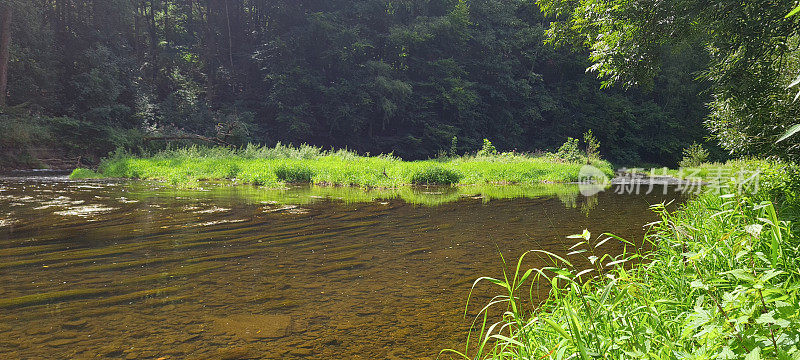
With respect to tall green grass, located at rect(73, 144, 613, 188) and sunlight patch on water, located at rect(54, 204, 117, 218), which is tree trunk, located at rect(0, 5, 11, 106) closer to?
tall green grass, located at rect(73, 144, 613, 188)

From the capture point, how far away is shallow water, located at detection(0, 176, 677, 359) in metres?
2.73

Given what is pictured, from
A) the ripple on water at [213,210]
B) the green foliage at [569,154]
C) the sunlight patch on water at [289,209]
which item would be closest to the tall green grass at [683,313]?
the sunlight patch on water at [289,209]

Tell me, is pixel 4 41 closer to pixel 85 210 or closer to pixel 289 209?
pixel 85 210

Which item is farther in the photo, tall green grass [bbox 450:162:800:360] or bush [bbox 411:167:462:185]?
bush [bbox 411:167:462:185]

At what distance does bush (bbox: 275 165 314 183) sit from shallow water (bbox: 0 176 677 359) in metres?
5.50

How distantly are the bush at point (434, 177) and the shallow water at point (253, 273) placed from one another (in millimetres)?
5589

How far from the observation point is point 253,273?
405 centimetres

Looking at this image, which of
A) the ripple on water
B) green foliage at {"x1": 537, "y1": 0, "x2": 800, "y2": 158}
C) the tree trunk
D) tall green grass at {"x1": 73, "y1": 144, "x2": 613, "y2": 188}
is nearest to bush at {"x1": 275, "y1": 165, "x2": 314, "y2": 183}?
tall green grass at {"x1": 73, "y1": 144, "x2": 613, "y2": 188}

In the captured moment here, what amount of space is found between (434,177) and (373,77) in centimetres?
1873

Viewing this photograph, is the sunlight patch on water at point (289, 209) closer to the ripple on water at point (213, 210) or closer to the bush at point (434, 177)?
the ripple on water at point (213, 210)

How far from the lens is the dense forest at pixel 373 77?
28547 mm

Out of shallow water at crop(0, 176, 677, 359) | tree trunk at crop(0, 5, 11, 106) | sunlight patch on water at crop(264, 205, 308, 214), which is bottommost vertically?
shallow water at crop(0, 176, 677, 359)

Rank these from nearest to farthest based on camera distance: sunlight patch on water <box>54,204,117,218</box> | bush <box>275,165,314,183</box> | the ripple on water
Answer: sunlight patch on water <box>54,204,117,218</box> → the ripple on water → bush <box>275,165,314,183</box>

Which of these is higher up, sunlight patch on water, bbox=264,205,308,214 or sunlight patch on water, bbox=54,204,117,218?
sunlight patch on water, bbox=54,204,117,218
